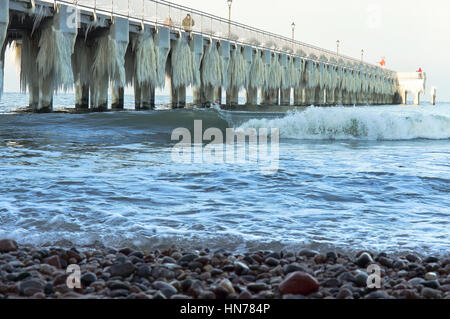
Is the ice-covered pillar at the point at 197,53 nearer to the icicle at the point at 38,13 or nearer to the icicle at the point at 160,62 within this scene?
the icicle at the point at 160,62

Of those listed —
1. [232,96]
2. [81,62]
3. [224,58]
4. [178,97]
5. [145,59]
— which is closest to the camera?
[81,62]

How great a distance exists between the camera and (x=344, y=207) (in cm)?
641

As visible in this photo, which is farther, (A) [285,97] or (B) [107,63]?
(A) [285,97]

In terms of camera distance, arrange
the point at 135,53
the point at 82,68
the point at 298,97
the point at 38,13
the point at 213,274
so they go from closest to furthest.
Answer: the point at 213,274 → the point at 38,13 → the point at 82,68 → the point at 135,53 → the point at 298,97

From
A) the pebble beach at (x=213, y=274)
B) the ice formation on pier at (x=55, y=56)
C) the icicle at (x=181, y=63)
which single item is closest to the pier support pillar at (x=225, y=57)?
the icicle at (x=181, y=63)

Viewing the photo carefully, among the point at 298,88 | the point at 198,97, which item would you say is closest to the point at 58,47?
the point at 198,97

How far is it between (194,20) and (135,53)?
17.6 ft

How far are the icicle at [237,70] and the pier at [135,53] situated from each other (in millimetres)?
55

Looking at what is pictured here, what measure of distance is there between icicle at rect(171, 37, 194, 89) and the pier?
45mm

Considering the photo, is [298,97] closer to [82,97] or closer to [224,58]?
[224,58]

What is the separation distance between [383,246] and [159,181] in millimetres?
3700

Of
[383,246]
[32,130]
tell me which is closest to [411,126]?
[32,130]

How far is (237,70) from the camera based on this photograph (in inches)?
1243

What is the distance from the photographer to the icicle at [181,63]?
2572 centimetres
